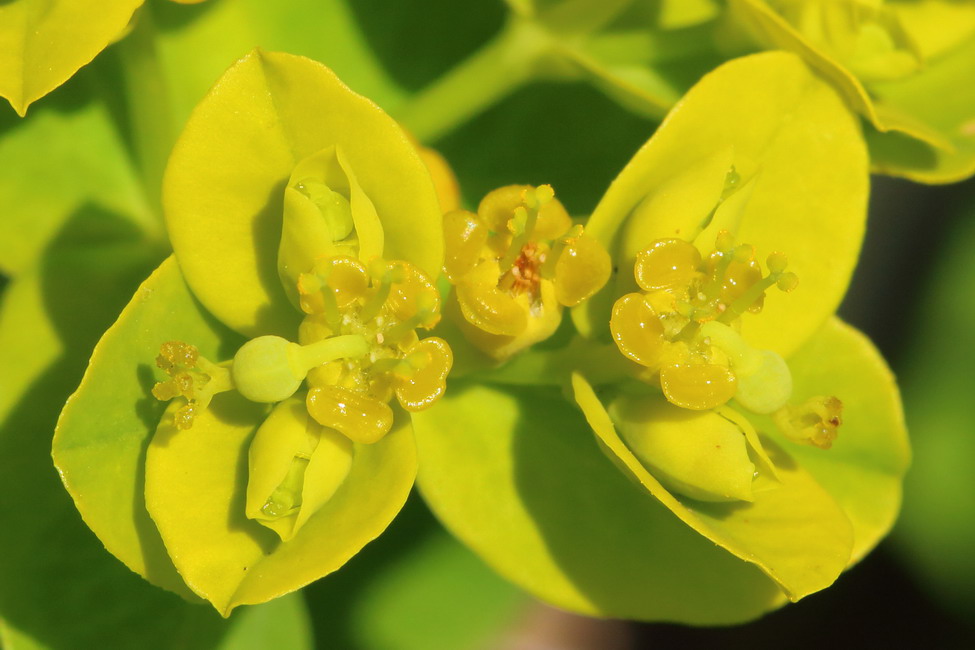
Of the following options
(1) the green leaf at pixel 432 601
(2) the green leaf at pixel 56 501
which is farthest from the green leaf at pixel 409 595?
(2) the green leaf at pixel 56 501

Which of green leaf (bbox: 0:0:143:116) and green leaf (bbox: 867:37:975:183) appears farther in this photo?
green leaf (bbox: 867:37:975:183)

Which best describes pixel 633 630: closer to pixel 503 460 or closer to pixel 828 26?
pixel 503 460

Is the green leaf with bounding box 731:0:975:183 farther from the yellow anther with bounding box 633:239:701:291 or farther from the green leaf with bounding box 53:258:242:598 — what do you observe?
the green leaf with bounding box 53:258:242:598

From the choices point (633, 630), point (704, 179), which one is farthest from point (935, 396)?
point (704, 179)

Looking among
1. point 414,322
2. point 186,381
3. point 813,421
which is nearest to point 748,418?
point 813,421

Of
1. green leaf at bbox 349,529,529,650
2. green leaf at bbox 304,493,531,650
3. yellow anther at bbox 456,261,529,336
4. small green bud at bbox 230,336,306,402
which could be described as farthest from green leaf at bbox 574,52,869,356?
green leaf at bbox 349,529,529,650

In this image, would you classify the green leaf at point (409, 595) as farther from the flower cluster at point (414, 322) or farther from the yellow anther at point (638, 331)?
the yellow anther at point (638, 331)

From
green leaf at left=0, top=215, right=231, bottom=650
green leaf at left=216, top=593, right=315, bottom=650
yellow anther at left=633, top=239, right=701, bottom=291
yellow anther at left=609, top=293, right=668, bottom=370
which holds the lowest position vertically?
green leaf at left=216, top=593, right=315, bottom=650
